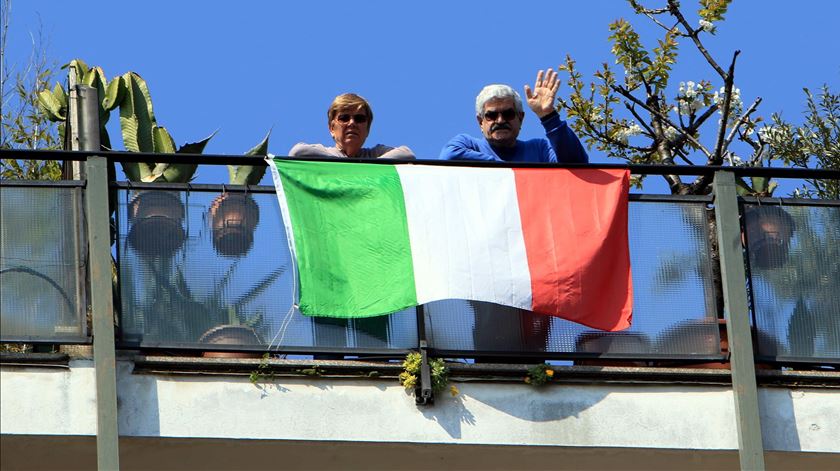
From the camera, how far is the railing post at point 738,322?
9.73 m

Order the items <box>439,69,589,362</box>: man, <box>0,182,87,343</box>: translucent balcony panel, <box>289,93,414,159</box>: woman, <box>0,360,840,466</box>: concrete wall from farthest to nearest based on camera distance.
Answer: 1. <box>289,93,414,159</box>: woman
2. <box>439,69,589,362</box>: man
3. <box>0,182,87,343</box>: translucent balcony panel
4. <box>0,360,840,466</box>: concrete wall

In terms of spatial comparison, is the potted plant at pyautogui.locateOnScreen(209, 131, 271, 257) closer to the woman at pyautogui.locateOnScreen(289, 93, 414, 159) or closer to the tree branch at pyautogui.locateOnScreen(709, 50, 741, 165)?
the woman at pyautogui.locateOnScreen(289, 93, 414, 159)

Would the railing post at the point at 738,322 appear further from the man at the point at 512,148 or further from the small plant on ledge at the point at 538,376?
the small plant on ledge at the point at 538,376

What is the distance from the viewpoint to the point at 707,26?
49.4ft

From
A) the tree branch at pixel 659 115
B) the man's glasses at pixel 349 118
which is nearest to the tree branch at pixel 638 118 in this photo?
the tree branch at pixel 659 115

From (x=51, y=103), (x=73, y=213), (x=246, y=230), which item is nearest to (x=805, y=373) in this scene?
(x=246, y=230)

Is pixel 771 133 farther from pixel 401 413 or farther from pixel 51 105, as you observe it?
pixel 401 413

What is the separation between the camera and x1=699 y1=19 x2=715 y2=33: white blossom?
1505cm

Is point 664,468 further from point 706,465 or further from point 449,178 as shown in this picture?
point 449,178

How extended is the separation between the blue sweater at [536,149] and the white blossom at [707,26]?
4866mm

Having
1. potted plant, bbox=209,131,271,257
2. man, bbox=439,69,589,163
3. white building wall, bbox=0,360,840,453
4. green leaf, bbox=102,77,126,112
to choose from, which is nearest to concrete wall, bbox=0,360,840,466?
white building wall, bbox=0,360,840,453

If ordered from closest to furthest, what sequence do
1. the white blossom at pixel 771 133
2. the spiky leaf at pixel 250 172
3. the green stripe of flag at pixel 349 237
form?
1. the green stripe of flag at pixel 349 237
2. the spiky leaf at pixel 250 172
3. the white blossom at pixel 771 133

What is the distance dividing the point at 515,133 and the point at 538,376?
5.27ft

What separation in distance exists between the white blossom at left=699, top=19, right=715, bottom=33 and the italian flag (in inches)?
205
